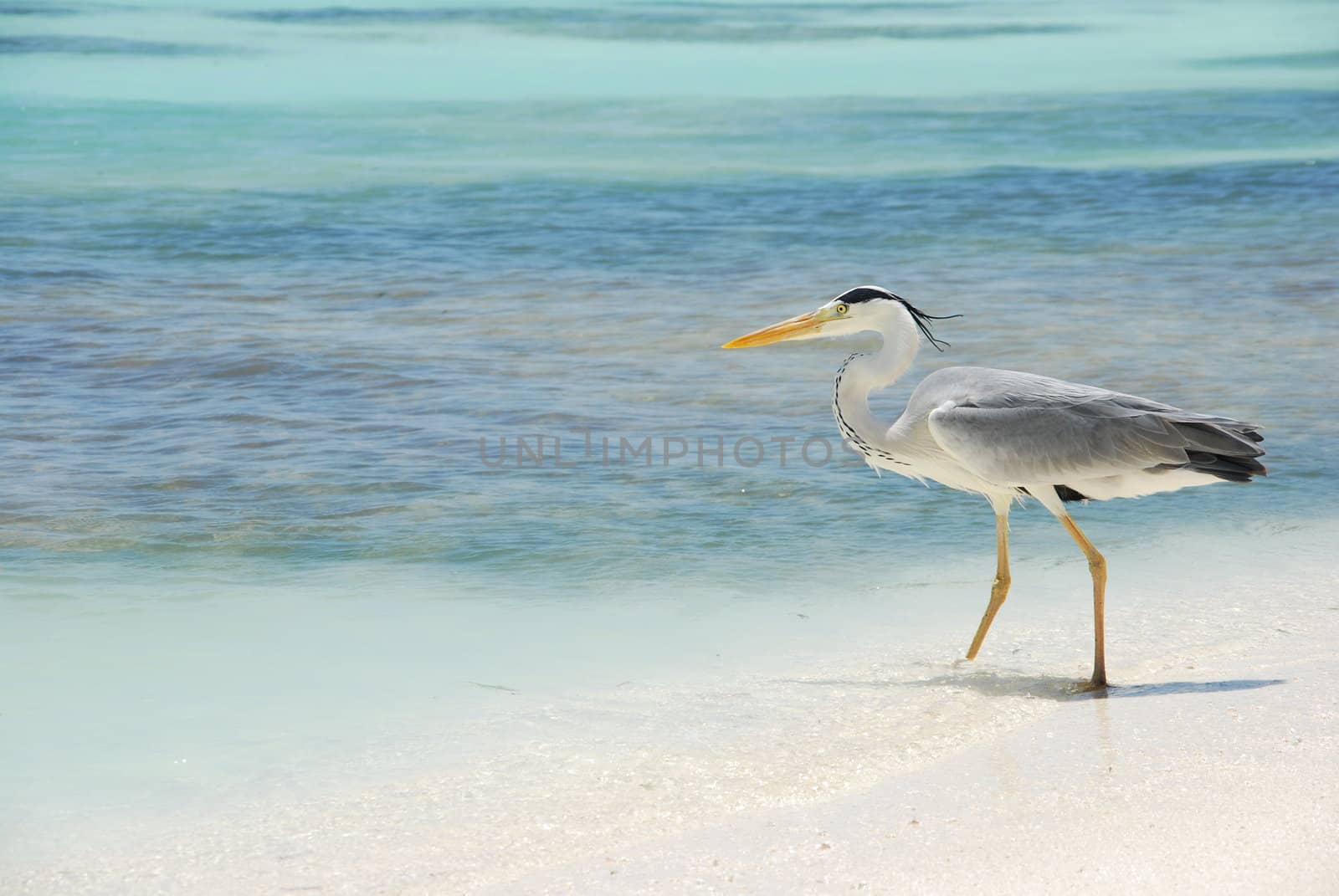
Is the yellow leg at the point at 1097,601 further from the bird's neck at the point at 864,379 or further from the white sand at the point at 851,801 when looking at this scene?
the bird's neck at the point at 864,379

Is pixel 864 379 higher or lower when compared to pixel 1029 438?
higher

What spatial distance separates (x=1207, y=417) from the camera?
460 cm

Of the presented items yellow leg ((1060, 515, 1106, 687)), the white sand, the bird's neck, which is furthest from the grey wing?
the white sand

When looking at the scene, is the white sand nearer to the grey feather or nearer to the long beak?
the grey feather

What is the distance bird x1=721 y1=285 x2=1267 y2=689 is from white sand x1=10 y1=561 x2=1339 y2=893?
0.49m

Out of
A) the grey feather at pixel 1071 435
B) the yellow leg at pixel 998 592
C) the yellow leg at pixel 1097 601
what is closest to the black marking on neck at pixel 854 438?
the grey feather at pixel 1071 435

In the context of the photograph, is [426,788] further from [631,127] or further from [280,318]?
[631,127]

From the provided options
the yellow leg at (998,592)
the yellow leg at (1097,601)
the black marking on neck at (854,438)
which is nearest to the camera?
the yellow leg at (1097,601)

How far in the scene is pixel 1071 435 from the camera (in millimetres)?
4688

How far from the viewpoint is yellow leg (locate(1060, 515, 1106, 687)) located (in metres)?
4.49

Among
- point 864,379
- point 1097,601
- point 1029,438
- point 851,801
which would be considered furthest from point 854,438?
point 851,801

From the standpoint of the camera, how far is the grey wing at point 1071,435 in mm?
4555

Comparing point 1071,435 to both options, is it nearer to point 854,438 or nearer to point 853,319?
point 854,438

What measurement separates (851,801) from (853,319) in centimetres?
202
